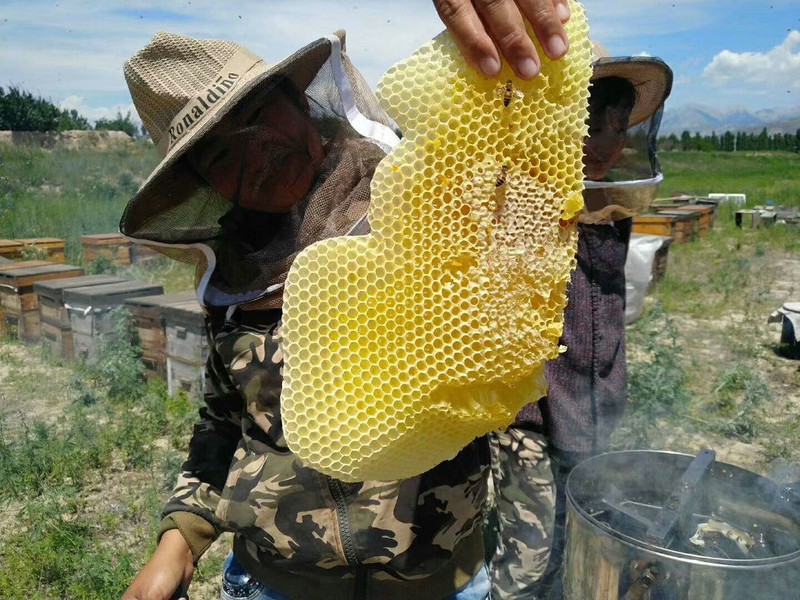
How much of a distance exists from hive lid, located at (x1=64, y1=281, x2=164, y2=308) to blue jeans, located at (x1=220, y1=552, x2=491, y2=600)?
188 inches

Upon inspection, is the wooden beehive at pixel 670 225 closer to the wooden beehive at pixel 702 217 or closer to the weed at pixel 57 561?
the wooden beehive at pixel 702 217

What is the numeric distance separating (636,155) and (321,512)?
152 centimetres

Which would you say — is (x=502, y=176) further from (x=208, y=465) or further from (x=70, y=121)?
(x=70, y=121)

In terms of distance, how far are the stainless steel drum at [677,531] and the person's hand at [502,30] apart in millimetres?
1102

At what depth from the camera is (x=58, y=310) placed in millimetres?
6168

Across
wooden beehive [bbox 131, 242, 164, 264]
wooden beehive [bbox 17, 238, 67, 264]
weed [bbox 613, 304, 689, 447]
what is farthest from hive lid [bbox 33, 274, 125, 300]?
weed [bbox 613, 304, 689, 447]

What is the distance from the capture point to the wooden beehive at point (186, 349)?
4.84 meters

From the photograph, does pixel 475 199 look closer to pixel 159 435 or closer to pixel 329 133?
pixel 329 133

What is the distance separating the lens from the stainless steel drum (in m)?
1.33

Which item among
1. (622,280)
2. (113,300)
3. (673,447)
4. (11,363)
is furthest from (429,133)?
(11,363)

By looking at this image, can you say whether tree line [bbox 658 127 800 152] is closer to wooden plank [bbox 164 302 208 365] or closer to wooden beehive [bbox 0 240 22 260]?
wooden beehive [bbox 0 240 22 260]

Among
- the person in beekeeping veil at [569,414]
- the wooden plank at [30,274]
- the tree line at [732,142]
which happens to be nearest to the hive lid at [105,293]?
the wooden plank at [30,274]

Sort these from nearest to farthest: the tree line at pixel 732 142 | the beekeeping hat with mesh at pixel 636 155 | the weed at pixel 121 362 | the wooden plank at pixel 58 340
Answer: the beekeeping hat with mesh at pixel 636 155 → the weed at pixel 121 362 → the wooden plank at pixel 58 340 → the tree line at pixel 732 142

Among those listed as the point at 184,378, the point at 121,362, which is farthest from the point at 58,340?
the point at 184,378
